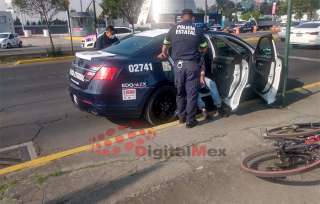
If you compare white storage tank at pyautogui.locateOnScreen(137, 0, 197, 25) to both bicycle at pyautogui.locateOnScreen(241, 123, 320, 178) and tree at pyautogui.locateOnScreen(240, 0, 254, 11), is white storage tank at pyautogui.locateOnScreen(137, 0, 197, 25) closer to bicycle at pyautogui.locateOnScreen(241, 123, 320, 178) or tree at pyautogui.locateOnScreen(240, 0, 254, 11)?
bicycle at pyautogui.locateOnScreen(241, 123, 320, 178)

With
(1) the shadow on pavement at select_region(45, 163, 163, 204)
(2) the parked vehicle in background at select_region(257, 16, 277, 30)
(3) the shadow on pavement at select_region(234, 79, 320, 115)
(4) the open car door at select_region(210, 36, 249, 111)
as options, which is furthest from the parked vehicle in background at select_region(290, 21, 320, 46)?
(2) the parked vehicle in background at select_region(257, 16, 277, 30)

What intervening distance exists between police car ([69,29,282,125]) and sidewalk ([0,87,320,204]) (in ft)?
2.17

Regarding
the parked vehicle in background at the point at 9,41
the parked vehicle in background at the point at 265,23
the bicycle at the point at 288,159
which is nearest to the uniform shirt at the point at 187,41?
the bicycle at the point at 288,159

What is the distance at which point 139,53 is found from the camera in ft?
16.0

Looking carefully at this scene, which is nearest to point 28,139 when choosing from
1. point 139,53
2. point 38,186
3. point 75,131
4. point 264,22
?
point 75,131

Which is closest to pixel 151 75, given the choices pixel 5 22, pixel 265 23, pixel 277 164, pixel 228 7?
pixel 277 164

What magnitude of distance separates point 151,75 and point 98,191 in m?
2.14

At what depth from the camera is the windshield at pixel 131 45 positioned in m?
5.02

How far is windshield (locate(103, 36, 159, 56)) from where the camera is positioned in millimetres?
5016

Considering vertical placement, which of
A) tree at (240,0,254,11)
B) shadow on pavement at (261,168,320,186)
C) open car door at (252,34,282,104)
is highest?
tree at (240,0,254,11)

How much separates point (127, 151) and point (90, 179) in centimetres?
78

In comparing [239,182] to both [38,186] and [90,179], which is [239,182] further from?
[38,186]

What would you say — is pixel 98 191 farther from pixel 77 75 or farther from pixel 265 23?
pixel 265 23

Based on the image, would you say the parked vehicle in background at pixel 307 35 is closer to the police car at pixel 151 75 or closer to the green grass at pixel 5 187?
the police car at pixel 151 75
